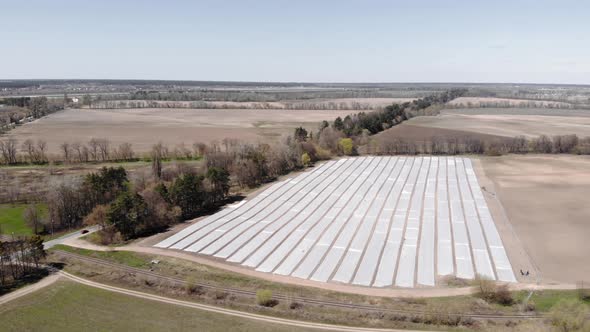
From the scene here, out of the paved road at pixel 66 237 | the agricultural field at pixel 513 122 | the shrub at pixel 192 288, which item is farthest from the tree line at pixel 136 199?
the agricultural field at pixel 513 122

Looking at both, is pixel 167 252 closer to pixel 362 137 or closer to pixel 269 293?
pixel 269 293

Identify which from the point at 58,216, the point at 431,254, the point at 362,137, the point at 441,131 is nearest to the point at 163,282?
the point at 58,216

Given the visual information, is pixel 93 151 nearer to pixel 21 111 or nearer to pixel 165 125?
pixel 165 125

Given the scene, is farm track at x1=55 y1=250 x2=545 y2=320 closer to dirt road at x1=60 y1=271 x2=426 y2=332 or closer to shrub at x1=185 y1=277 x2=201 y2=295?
shrub at x1=185 y1=277 x2=201 y2=295

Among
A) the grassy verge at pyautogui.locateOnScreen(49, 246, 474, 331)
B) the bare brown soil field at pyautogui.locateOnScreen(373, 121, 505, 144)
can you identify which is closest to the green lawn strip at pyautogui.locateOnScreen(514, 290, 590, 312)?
the grassy verge at pyautogui.locateOnScreen(49, 246, 474, 331)

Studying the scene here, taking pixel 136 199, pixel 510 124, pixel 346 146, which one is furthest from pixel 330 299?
pixel 510 124
